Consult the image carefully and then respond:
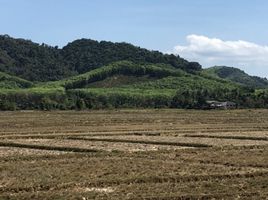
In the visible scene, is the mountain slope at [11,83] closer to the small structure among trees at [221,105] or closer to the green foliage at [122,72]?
the green foliage at [122,72]

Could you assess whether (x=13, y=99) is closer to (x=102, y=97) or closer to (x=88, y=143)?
(x=102, y=97)

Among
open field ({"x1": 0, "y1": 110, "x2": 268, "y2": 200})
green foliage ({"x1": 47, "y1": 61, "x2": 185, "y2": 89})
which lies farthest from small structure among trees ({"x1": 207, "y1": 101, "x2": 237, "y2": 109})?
open field ({"x1": 0, "y1": 110, "x2": 268, "y2": 200})

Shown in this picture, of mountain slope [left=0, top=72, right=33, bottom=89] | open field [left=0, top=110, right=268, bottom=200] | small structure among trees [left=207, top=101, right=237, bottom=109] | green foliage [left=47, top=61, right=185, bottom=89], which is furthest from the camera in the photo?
green foliage [left=47, top=61, right=185, bottom=89]

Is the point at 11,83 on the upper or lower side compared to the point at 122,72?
lower

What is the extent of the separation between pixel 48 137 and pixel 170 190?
26.8 meters

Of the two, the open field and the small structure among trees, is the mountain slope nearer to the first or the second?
the small structure among trees

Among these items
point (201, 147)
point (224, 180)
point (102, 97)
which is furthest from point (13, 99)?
point (224, 180)

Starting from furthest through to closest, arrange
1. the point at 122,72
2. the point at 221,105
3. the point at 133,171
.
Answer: the point at 122,72 → the point at 221,105 → the point at 133,171

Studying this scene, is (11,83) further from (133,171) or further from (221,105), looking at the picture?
(133,171)

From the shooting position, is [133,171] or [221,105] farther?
[221,105]

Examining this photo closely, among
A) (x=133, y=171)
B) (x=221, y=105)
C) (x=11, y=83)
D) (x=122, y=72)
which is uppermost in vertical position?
(x=122, y=72)

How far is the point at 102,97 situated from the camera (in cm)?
14250

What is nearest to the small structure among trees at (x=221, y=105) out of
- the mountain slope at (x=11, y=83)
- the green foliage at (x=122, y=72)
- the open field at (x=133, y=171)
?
the green foliage at (x=122, y=72)

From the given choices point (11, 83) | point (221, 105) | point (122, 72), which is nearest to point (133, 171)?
point (221, 105)
